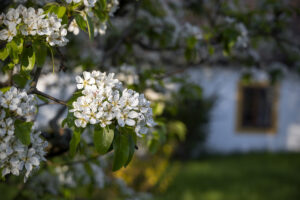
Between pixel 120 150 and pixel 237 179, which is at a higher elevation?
pixel 120 150

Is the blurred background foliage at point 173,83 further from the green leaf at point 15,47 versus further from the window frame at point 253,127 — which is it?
the window frame at point 253,127

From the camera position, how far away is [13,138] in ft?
3.57

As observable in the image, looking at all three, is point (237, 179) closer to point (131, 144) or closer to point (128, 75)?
point (128, 75)

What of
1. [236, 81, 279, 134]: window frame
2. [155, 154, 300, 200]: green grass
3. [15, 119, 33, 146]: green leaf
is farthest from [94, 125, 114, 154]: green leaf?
[236, 81, 279, 134]: window frame

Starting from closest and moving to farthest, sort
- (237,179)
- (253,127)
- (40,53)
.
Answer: (40,53) → (237,179) → (253,127)

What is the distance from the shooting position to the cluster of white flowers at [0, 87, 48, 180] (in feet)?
3.45

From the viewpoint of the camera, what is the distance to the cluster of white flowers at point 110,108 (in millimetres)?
1044

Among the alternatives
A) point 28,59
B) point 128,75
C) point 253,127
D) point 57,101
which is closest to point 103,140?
point 57,101

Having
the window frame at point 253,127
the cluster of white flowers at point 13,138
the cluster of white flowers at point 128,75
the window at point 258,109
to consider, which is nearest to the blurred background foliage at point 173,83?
the cluster of white flowers at point 128,75

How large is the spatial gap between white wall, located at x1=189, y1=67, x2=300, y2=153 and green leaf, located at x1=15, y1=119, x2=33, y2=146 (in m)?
8.09

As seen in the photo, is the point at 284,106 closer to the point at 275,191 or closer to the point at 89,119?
the point at 275,191

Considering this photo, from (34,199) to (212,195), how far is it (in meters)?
3.46

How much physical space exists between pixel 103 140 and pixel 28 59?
476 millimetres

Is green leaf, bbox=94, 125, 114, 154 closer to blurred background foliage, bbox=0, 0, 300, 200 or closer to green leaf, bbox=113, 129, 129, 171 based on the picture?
green leaf, bbox=113, 129, 129, 171
